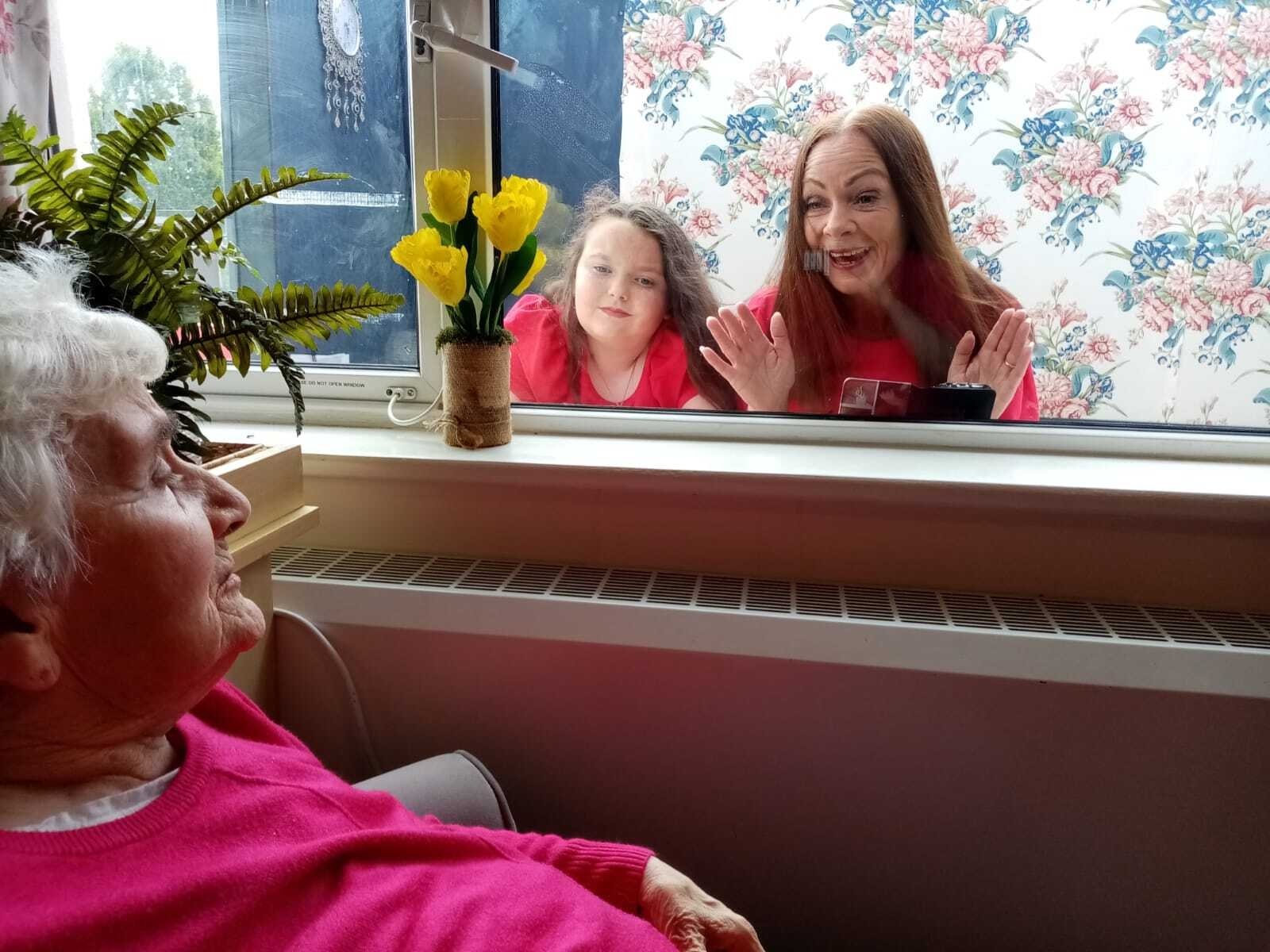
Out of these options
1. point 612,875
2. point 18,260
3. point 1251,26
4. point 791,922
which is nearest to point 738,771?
point 791,922

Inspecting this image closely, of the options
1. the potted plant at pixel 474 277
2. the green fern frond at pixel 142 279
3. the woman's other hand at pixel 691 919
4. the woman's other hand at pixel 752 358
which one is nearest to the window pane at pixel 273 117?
the potted plant at pixel 474 277

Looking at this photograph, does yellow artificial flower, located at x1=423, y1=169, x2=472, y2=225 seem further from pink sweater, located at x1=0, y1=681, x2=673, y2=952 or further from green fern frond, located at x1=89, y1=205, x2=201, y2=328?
pink sweater, located at x1=0, y1=681, x2=673, y2=952

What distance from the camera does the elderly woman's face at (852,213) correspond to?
162 centimetres

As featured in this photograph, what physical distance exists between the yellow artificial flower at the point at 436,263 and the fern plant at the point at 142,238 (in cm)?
25

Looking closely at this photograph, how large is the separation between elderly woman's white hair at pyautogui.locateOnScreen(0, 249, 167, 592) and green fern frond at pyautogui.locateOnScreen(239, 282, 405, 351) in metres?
0.46

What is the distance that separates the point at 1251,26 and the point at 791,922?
4.91ft

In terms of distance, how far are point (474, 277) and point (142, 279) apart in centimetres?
57

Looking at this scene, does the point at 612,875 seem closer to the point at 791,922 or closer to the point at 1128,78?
the point at 791,922

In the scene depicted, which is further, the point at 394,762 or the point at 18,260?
the point at 394,762

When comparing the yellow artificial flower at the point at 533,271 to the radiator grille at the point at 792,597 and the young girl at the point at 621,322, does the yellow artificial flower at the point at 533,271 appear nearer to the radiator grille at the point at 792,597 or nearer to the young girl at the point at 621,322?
the young girl at the point at 621,322

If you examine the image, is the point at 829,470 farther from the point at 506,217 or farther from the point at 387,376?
the point at 387,376

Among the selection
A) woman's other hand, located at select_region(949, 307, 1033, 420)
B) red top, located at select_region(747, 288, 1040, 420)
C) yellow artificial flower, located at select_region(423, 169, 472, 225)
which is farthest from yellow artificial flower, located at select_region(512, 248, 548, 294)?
woman's other hand, located at select_region(949, 307, 1033, 420)

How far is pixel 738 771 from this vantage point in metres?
1.45

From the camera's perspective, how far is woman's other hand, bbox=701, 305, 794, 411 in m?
1.72
